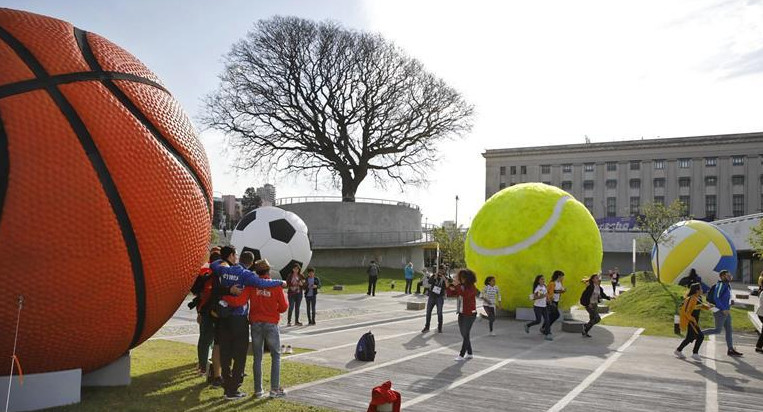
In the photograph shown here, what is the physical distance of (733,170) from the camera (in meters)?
79.4

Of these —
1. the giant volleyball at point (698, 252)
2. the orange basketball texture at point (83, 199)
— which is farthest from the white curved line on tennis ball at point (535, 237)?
the giant volleyball at point (698, 252)

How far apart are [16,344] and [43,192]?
1554 mm

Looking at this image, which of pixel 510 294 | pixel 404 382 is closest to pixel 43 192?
pixel 404 382

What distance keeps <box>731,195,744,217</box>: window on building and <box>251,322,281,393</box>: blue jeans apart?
285ft

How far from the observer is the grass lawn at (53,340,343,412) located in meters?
6.77

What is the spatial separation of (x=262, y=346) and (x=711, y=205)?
287 ft

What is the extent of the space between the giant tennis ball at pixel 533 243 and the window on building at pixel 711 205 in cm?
7545

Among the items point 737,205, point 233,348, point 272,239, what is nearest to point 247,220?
point 272,239

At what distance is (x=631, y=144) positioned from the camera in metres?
84.9

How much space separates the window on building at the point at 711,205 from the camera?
80500 millimetres

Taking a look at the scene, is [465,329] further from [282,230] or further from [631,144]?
[631,144]

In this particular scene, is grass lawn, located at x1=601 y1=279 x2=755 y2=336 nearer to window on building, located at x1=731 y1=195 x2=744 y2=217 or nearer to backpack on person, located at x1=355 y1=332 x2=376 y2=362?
backpack on person, located at x1=355 y1=332 x2=376 y2=362

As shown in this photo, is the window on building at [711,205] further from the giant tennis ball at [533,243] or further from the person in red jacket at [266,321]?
the person in red jacket at [266,321]

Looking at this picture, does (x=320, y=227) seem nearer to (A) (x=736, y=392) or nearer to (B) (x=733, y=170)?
(A) (x=736, y=392)
